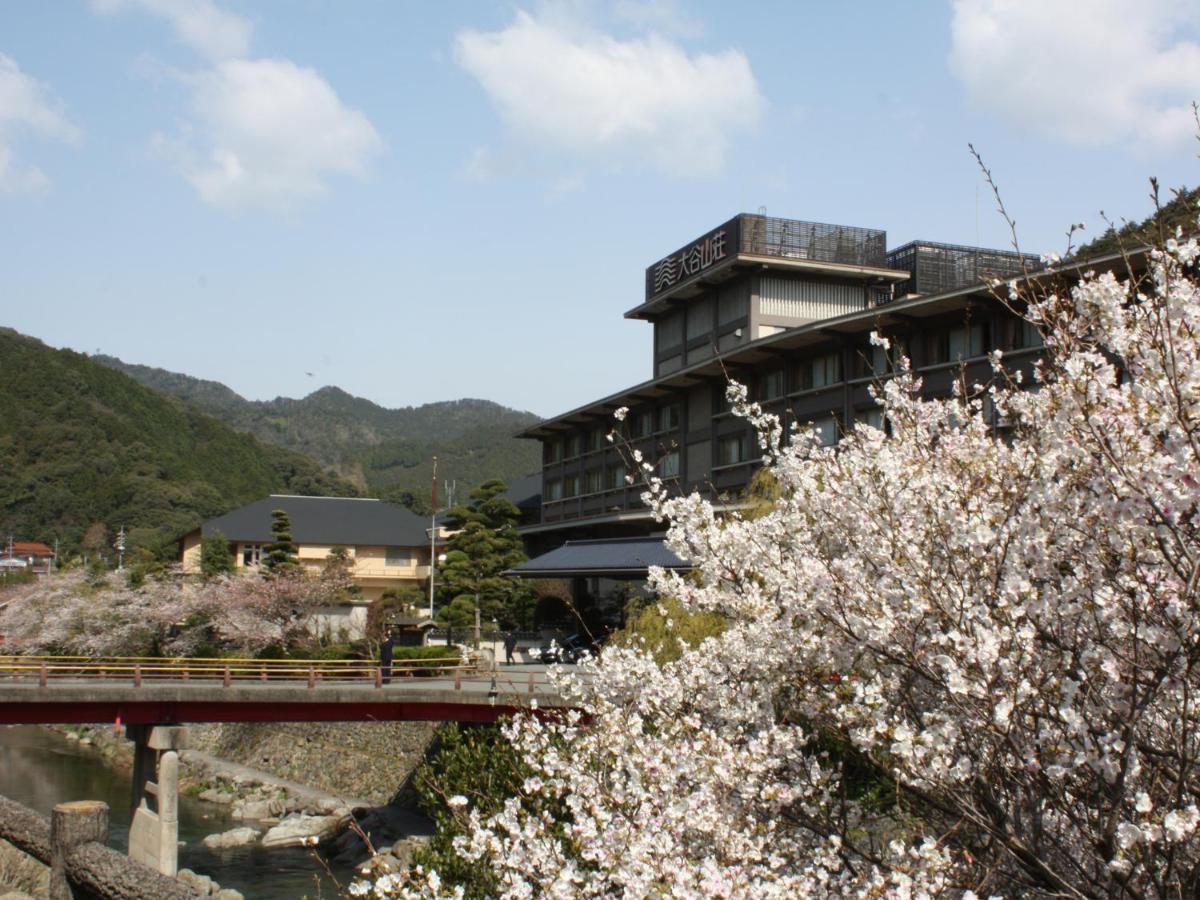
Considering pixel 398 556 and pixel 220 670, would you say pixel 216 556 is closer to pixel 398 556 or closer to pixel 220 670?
pixel 398 556

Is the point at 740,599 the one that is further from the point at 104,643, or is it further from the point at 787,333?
the point at 104,643

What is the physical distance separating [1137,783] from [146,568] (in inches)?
2164

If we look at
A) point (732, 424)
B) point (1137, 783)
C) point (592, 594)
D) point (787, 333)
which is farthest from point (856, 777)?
point (592, 594)

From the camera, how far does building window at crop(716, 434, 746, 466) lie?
115 ft

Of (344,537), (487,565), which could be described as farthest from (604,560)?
(344,537)

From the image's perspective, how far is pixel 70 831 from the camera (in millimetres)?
6102

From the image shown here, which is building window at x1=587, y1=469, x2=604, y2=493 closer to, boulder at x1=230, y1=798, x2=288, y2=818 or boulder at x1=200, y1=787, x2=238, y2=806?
boulder at x1=230, y1=798, x2=288, y2=818

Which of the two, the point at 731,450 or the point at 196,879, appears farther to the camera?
the point at 731,450

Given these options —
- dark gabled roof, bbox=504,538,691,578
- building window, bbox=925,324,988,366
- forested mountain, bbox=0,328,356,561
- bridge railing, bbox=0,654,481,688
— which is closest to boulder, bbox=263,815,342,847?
bridge railing, bbox=0,654,481,688

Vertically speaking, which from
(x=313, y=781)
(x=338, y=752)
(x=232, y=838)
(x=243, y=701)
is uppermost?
(x=243, y=701)

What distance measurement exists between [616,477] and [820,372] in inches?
582

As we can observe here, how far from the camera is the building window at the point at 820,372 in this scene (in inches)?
1218

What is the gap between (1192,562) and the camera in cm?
473

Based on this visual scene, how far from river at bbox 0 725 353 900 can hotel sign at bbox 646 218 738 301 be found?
2298 cm
